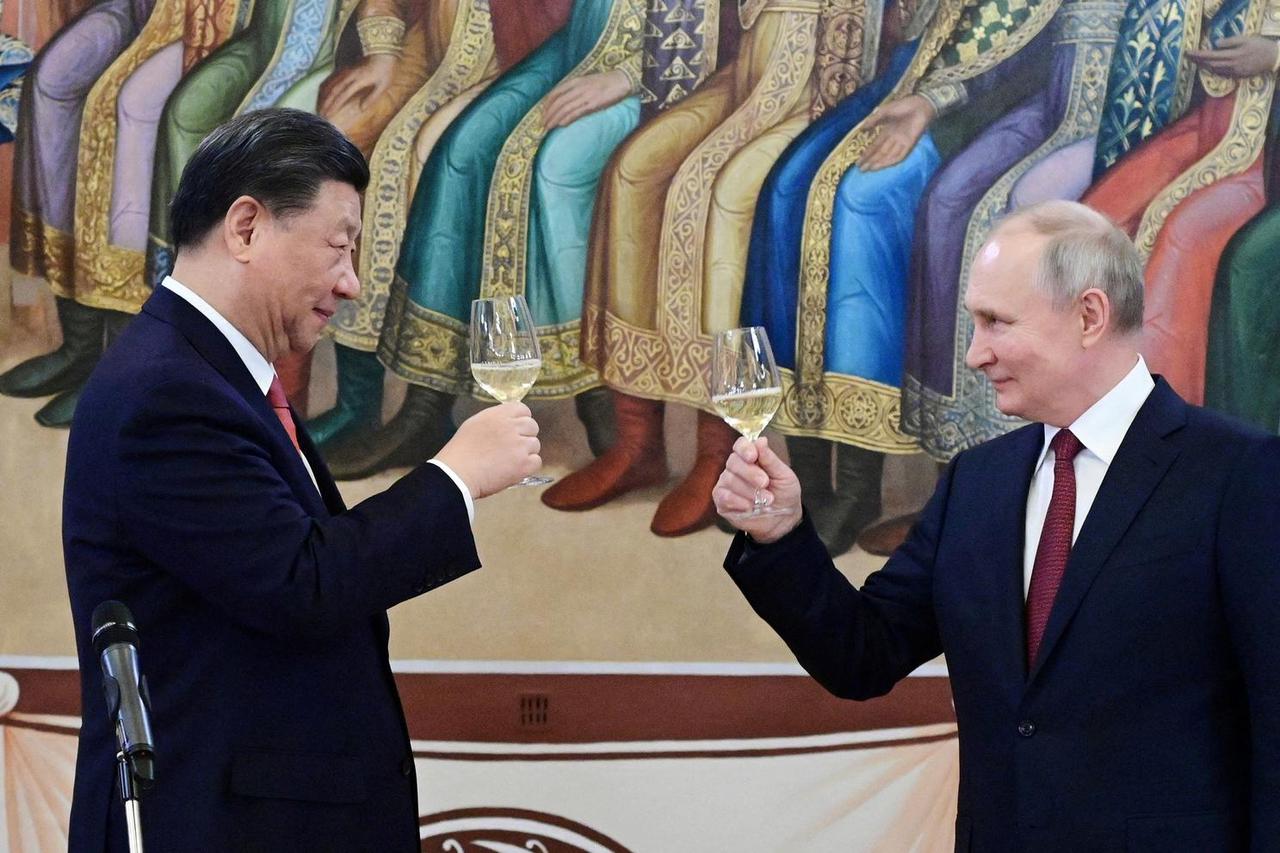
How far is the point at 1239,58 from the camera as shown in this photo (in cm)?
363

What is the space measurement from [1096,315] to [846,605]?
0.67 meters

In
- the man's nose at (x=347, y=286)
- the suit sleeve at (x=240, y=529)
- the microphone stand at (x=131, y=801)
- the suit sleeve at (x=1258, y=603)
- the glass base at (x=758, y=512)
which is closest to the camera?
the microphone stand at (x=131, y=801)

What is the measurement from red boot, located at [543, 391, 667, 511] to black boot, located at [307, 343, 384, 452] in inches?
20.5

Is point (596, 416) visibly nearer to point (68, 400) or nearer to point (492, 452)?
point (68, 400)

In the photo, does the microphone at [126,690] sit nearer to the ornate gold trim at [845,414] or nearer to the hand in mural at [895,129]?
the ornate gold trim at [845,414]

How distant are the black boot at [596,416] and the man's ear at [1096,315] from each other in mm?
1606

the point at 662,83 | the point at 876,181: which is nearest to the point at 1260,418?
the point at 876,181

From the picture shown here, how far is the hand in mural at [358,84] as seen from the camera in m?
3.70

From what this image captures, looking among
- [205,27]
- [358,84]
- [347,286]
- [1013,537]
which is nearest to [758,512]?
[1013,537]

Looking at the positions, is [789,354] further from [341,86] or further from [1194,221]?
[341,86]

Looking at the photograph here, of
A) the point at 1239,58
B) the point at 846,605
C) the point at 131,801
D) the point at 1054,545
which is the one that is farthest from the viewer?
the point at 1239,58

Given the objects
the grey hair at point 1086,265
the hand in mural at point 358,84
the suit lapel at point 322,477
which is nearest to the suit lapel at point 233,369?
the suit lapel at point 322,477

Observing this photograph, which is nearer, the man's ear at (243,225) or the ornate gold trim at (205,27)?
the man's ear at (243,225)

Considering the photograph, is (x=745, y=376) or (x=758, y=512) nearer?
(x=745, y=376)
